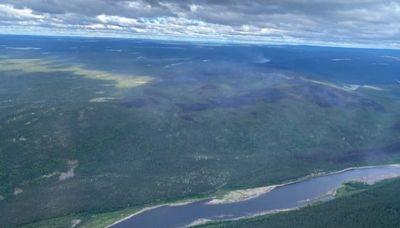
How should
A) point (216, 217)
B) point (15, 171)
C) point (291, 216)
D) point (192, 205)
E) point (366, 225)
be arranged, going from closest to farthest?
1. point (366, 225)
2. point (291, 216)
3. point (216, 217)
4. point (192, 205)
5. point (15, 171)

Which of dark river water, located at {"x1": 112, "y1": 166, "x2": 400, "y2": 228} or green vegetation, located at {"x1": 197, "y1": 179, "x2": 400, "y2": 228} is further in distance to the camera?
dark river water, located at {"x1": 112, "y1": 166, "x2": 400, "y2": 228}

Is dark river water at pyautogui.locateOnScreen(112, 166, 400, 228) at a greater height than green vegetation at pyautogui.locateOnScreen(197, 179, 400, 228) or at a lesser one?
lesser

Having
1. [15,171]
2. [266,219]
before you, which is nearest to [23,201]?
[15,171]

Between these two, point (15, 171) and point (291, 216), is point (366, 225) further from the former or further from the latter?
point (15, 171)

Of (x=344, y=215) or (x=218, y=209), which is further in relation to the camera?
(x=218, y=209)

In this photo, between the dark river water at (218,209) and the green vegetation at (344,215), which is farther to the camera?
the dark river water at (218,209)

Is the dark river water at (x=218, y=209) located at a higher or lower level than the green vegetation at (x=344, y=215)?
lower

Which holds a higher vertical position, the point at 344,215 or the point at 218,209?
the point at 344,215

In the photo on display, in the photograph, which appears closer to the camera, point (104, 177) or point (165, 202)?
point (165, 202)
